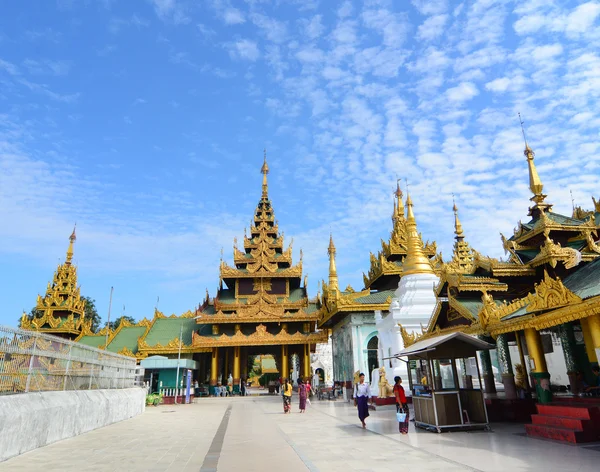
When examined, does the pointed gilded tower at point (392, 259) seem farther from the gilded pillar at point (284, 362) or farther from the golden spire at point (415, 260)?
the gilded pillar at point (284, 362)

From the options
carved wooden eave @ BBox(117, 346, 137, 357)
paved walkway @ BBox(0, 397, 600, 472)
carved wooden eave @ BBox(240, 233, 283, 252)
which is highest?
carved wooden eave @ BBox(240, 233, 283, 252)

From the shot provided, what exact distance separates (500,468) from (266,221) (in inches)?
1446

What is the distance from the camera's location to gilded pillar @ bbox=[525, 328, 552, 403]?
29.5 ft

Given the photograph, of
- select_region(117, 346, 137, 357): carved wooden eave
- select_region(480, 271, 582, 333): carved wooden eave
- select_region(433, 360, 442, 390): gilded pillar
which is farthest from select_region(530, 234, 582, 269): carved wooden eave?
select_region(117, 346, 137, 357): carved wooden eave

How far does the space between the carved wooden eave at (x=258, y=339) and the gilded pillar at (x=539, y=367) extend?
2202 cm

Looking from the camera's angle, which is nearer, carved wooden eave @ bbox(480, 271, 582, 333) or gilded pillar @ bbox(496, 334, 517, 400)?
carved wooden eave @ bbox(480, 271, 582, 333)

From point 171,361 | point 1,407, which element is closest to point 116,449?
point 1,407

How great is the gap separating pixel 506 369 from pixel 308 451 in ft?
24.0

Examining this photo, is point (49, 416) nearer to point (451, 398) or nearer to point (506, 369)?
point (451, 398)

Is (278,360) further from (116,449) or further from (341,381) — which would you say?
(116,449)

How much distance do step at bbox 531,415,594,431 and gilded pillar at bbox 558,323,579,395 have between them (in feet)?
10.7

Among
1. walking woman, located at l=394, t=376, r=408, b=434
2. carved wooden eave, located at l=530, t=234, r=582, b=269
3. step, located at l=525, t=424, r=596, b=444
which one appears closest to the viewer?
step, located at l=525, t=424, r=596, b=444

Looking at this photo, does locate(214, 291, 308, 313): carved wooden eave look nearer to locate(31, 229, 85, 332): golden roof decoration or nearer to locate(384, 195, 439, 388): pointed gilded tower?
locate(31, 229, 85, 332): golden roof decoration

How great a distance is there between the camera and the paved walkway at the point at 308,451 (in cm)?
635
